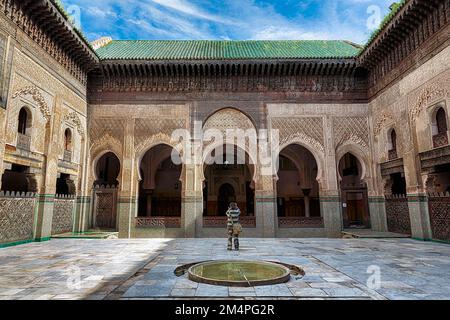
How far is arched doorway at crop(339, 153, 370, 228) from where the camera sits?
10.8 m

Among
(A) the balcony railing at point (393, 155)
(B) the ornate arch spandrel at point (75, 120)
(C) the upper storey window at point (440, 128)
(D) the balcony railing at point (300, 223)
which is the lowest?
(D) the balcony railing at point (300, 223)

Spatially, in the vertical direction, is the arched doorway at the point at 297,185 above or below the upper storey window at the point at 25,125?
below

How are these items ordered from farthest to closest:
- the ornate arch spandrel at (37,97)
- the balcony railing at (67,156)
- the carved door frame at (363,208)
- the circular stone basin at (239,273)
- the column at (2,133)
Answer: the carved door frame at (363,208) < the balcony railing at (67,156) < the ornate arch spandrel at (37,97) < the column at (2,133) < the circular stone basin at (239,273)

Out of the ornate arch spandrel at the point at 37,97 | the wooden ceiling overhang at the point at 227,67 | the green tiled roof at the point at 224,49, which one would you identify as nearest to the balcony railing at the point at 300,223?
the wooden ceiling overhang at the point at 227,67

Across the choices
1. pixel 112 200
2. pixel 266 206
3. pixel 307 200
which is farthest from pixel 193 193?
pixel 307 200

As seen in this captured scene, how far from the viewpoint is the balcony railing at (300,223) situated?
30.6 feet

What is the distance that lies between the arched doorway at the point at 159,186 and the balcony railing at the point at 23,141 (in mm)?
4464

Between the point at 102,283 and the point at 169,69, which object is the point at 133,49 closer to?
the point at 169,69

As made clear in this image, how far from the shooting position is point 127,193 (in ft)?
30.2

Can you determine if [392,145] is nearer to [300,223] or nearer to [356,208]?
[356,208]

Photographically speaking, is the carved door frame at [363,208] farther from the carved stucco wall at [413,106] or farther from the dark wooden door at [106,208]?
the dark wooden door at [106,208]

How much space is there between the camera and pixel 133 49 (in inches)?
461

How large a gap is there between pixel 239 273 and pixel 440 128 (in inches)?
268

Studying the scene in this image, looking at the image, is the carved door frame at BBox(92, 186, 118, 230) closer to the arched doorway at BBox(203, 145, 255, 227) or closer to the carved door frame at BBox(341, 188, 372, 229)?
the arched doorway at BBox(203, 145, 255, 227)
